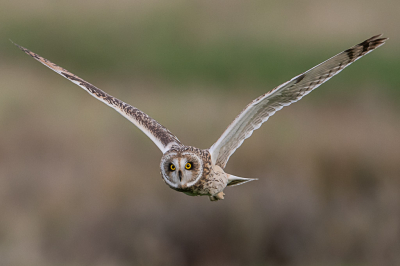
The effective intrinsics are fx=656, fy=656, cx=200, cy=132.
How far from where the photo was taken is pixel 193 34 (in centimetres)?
1827

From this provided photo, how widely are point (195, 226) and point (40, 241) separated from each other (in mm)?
2744

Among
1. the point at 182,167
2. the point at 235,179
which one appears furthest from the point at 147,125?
the point at 235,179

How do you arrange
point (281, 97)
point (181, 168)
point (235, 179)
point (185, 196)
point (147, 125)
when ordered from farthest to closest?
point (185, 196), point (147, 125), point (235, 179), point (281, 97), point (181, 168)

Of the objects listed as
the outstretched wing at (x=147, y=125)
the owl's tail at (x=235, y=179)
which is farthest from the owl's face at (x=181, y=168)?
the owl's tail at (x=235, y=179)

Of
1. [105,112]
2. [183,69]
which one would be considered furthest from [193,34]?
[105,112]

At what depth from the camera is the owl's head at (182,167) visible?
5453mm

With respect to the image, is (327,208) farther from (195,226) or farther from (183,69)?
(183,69)

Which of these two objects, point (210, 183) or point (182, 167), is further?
point (210, 183)

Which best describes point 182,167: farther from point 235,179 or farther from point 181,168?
point 235,179

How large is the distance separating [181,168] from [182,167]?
0.01m

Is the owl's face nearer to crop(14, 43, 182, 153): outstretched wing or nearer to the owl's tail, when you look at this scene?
crop(14, 43, 182, 153): outstretched wing

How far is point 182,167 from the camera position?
5.44 metres

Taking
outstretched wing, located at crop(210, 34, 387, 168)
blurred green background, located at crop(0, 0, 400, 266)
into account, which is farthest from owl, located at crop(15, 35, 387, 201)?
blurred green background, located at crop(0, 0, 400, 266)

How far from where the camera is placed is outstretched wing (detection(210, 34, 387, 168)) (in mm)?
5250
